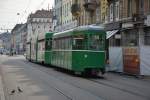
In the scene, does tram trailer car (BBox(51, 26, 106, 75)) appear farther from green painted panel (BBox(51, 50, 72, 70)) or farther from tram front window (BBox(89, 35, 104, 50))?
green painted panel (BBox(51, 50, 72, 70))

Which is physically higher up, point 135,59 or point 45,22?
point 45,22

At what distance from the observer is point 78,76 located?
2903 cm

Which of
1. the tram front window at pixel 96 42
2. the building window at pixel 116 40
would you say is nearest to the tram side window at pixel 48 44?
the building window at pixel 116 40

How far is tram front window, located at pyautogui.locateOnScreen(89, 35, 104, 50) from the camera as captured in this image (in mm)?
26906

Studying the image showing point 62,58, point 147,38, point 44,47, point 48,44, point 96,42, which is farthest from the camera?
point 44,47

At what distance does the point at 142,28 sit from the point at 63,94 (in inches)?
879

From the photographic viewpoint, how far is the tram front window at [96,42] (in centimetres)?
2691

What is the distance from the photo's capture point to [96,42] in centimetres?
2691

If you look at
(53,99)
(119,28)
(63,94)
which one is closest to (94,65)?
(63,94)

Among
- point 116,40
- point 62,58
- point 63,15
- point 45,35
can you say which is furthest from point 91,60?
point 63,15

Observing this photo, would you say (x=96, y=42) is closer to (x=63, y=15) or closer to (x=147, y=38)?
(x=147, y=38)

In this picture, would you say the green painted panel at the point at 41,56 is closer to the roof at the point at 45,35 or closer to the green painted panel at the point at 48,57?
the roof at the point at 45,35

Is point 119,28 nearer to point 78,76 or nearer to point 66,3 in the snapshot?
point 78,76

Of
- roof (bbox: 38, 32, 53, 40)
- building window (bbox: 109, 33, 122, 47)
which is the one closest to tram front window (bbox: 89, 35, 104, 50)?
roof (bbox: 38, 32, 53, 40)
